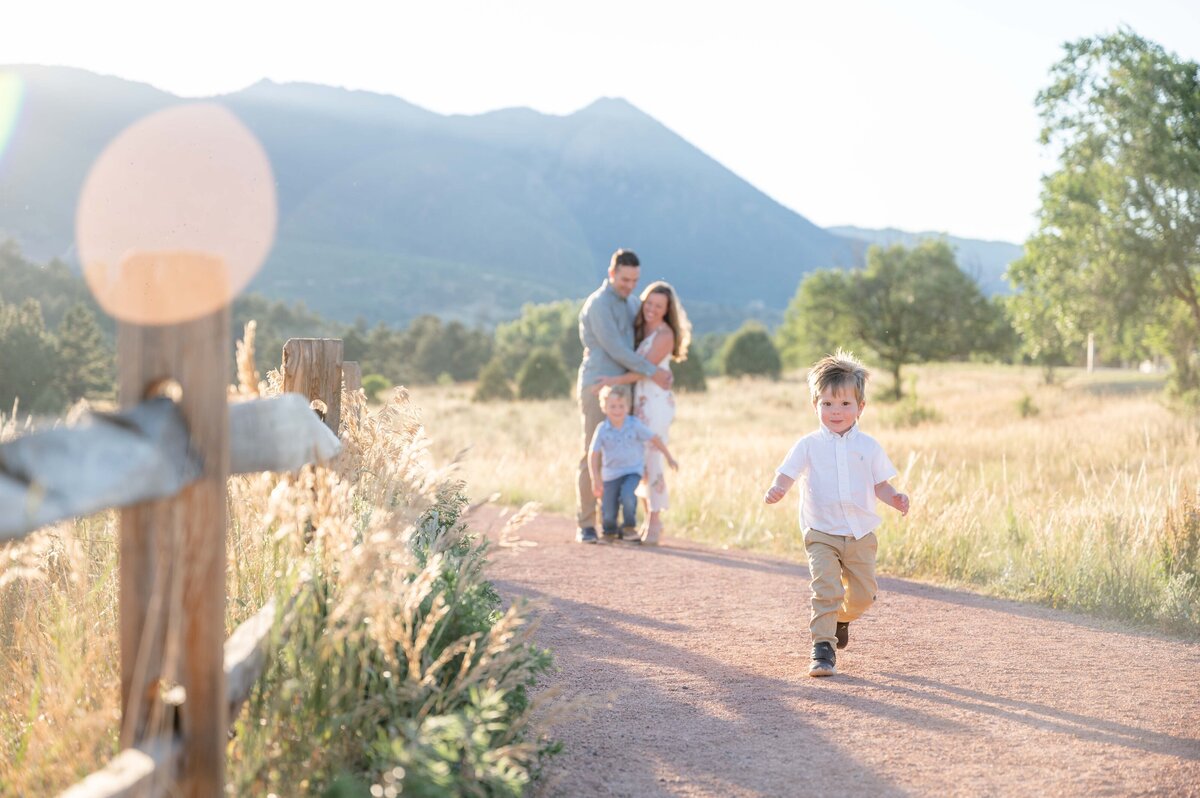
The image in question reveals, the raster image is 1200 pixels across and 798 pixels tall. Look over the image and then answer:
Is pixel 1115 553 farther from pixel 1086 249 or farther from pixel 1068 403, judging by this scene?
pixel 1068 403

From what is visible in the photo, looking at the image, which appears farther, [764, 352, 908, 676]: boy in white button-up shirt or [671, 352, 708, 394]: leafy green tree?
[671, 352, 708, 394]: leafy green tree

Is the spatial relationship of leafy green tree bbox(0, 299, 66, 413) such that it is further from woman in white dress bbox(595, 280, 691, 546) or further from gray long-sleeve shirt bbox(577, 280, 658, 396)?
woman in white dress bbox(595, 280, 691, 546)

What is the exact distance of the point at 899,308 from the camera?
120 ft

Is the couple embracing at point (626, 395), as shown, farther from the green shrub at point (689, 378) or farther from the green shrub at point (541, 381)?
the green shrub at point (689, 378)

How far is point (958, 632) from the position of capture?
6094 mm

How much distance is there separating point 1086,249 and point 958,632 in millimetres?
17111

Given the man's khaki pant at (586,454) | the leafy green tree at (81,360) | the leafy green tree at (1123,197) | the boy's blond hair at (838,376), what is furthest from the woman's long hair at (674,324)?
the leafy green tree at (81,360)

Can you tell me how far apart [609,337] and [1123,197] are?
15.1 metres

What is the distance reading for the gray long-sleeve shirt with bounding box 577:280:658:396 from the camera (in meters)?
8.97

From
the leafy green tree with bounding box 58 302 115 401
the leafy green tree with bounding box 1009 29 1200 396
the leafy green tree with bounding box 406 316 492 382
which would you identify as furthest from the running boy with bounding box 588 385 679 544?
the leafy green tree with bounding box 406 316 492 382

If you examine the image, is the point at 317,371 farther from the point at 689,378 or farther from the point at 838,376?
the point at 689,378

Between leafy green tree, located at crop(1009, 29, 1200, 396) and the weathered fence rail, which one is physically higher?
leafy green tree, located at crop(1009, 29, 1200, 396)

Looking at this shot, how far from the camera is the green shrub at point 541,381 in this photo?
120ft

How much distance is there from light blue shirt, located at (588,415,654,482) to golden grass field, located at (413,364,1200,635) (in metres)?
1.29
